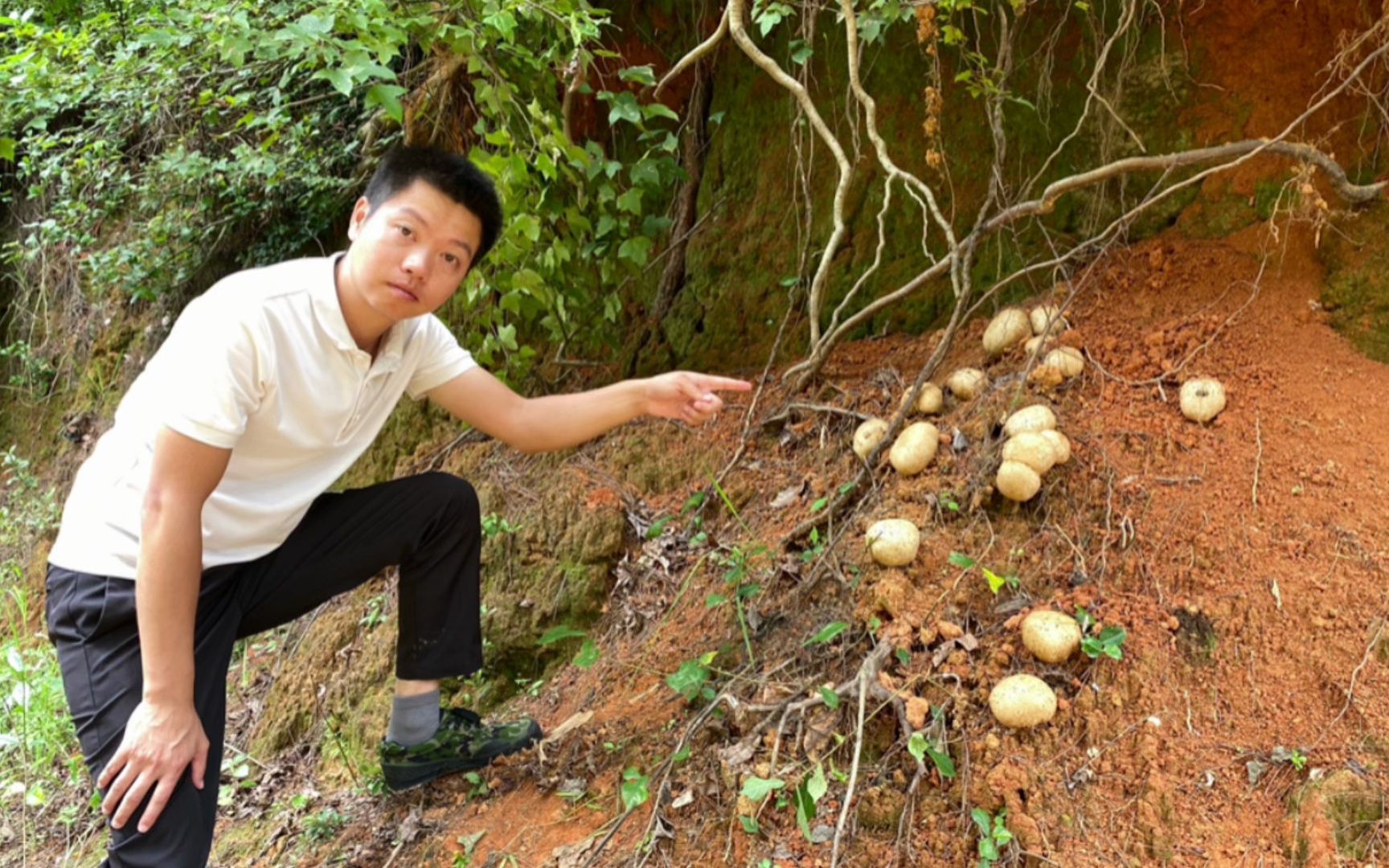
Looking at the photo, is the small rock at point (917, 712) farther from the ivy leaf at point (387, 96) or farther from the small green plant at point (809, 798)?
the ivy leaf at point (387, 96)

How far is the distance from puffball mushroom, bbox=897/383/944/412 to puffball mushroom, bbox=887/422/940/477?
198mm

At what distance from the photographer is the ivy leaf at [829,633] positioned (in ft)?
8.11

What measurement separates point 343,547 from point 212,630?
1.37ft

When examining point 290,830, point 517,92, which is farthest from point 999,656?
point 517,92

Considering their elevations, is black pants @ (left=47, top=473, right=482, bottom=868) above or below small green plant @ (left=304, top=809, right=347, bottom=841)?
above

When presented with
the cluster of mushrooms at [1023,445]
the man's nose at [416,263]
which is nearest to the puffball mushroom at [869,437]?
the cluster of mushrooms at [1023,445]

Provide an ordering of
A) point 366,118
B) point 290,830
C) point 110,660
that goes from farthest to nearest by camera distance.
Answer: point 366,118
point 290,830
point 110,660

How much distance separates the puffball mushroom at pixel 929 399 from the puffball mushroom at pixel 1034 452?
477 mm

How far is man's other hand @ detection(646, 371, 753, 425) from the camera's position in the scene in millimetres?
2609

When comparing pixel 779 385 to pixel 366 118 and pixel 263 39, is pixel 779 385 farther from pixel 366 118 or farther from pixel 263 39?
pixel 366 118

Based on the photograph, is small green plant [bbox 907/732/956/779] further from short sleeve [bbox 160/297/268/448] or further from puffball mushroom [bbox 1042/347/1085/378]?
short sleeve [bbox 160/297/268/448]

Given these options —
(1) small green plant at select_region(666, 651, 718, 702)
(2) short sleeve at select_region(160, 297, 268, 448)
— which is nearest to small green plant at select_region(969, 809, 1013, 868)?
(1) small green plant at select_region(666, 651, 718, 702)

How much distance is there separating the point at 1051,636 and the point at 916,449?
0.78 m

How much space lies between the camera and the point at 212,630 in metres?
2.39
